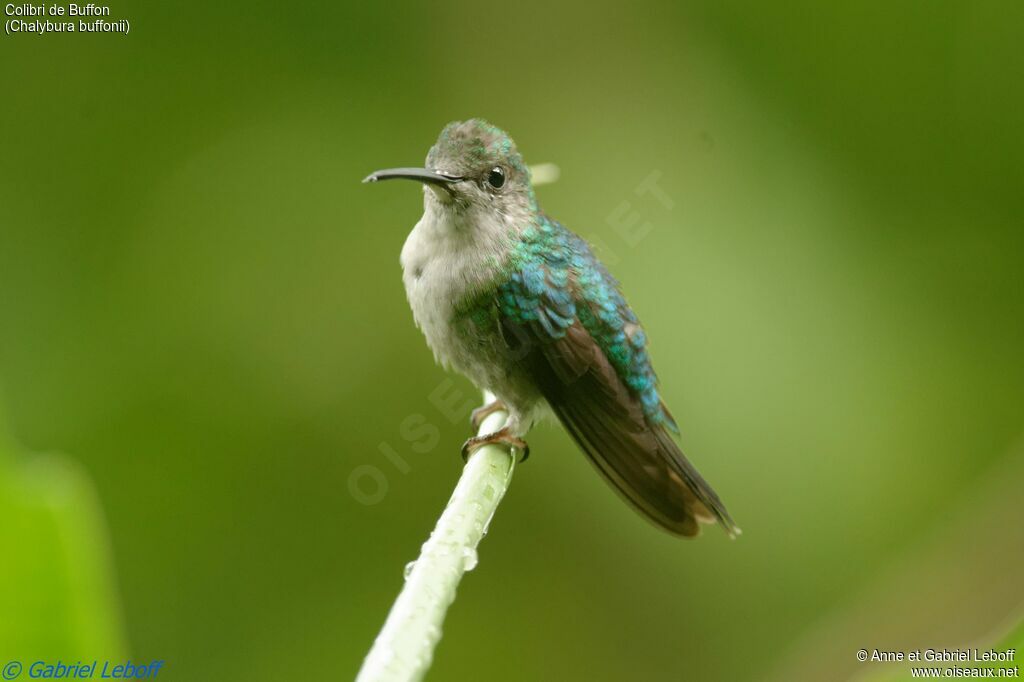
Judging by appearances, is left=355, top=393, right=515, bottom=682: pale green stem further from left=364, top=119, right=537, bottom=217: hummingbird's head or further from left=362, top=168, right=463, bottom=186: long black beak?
left=364, top=119, right=537, bottom=217: hummingbird's head

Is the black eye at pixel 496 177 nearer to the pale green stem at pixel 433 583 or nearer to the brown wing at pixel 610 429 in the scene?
the brown wing at pixel 610 429

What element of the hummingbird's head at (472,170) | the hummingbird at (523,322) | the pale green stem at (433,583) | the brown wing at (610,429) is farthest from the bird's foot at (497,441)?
the pale green stem at (433,583)

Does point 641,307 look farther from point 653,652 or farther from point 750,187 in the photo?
point 653,652
